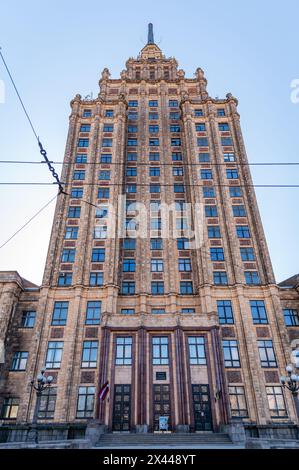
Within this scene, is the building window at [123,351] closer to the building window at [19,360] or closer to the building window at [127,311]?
the building window at [127,311]

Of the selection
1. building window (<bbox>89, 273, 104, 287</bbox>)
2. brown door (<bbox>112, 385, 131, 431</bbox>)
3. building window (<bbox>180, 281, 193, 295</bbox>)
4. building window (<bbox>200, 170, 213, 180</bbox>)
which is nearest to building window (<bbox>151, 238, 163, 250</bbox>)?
building window (<bbox>180, 281, 193, 295</bbox>)

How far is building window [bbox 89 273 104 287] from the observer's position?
130ft

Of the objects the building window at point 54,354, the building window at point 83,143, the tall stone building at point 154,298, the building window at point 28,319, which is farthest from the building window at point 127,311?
the building window at point 83,143

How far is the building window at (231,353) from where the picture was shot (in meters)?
34.5

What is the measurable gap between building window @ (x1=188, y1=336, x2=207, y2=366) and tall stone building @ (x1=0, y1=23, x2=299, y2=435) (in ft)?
0.46

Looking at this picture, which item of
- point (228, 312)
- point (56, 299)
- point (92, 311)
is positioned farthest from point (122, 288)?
point (228, 312)

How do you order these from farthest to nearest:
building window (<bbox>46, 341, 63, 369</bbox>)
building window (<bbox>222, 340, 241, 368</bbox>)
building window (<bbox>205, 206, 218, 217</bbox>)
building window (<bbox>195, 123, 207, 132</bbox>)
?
building window (<bbox>195, 123, 207, 132</bbox>), building window (<bbox>205, 206, 218, 217</bbox>), building window (<bbox>222, 340, 241, 368</bbox>), building window (<bbox>46, 341, 63, 369</bbox>)

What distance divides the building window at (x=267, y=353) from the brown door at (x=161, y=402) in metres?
11.0

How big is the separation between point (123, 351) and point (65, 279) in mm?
12160

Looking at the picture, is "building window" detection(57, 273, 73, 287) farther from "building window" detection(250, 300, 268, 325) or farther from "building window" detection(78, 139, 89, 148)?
"building window" detection(78, 139, 89, 148)

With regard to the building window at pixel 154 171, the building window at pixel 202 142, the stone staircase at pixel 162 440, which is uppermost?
the building window at pixel 202 142

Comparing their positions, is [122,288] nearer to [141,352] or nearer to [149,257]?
[149,257]

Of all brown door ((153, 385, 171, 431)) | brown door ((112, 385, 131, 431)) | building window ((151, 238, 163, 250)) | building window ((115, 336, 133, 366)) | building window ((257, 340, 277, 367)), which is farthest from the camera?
building window ((151, 238, 163, 250))
